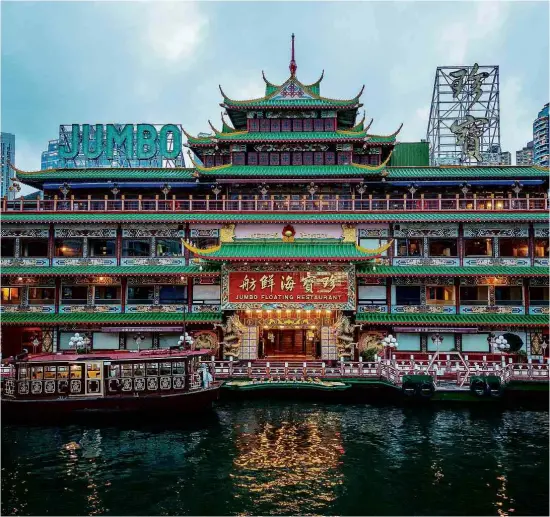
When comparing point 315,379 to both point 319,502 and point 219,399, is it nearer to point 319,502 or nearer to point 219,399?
point 219,399

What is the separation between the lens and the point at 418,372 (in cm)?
3048

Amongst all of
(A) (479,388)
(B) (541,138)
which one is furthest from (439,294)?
(B) (541,138)

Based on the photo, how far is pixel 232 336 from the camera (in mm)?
Result: 34156

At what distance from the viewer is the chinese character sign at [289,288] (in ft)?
112

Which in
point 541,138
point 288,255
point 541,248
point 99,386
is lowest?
point 99,386

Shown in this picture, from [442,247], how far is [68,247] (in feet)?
97.9

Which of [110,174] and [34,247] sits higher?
[110,174]

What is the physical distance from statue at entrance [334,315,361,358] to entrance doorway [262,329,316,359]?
301cm

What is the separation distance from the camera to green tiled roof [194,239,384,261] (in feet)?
109

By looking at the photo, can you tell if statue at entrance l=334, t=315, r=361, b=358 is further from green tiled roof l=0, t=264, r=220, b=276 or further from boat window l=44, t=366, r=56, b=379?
boat window l=44, t=366, r=56, b=379

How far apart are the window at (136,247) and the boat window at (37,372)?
12.9m

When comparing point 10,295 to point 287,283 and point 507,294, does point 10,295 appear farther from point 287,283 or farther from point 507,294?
point 507,294

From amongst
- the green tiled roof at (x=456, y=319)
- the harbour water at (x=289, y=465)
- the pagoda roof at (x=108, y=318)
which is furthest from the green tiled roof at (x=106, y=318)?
the green tiled roof at (x=456, y=319)

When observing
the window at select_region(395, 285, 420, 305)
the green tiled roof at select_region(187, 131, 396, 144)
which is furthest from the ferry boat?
the green tiled roof at select_region(187, 131, 396, 144)
